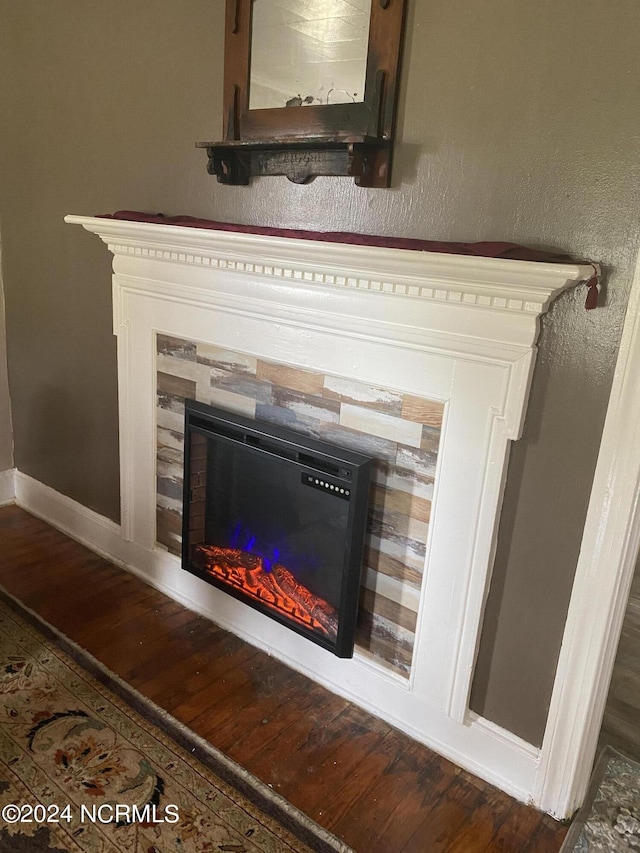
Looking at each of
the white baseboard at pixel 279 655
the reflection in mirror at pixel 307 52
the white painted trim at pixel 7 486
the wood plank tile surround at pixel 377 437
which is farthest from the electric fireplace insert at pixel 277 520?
the white painted trim at pixel 7 486

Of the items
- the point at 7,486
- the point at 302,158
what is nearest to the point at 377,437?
the point at 302,158

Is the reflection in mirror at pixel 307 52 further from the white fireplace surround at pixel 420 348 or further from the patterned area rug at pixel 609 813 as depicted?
the patterned area rug at pixel 609 813

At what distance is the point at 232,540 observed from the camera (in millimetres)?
2314

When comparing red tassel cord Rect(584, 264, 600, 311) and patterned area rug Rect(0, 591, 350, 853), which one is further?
patterned area rug Rect(0, 591, 350, 853)

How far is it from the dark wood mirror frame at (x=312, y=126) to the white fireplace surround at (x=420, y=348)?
0.23m

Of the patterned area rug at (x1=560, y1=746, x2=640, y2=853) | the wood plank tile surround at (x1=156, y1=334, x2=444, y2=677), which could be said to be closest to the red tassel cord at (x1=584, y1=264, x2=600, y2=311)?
the wood plank tile surround at (x1=156, y1=334, x2=444, y2=677)

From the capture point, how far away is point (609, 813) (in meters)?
1.74

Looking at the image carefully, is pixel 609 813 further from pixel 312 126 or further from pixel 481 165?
pixel 312 126

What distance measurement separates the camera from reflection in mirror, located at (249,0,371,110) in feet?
5.57

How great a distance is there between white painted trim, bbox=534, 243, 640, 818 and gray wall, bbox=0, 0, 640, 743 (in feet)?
0.13

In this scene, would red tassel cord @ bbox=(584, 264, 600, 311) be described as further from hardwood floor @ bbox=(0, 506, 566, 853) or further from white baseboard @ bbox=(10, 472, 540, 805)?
hardwood floor @ bbox=(0, 506, 566, 853)

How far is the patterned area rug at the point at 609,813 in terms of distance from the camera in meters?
1.66

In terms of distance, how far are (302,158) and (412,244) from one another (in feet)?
1.56

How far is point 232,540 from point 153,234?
41.5 inches
